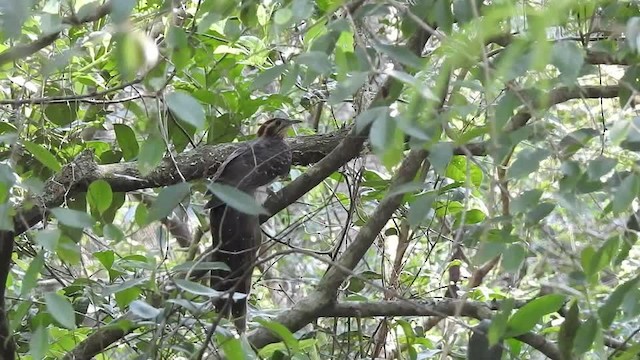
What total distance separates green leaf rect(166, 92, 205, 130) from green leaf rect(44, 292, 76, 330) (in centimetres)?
40

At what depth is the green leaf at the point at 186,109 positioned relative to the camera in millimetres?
1322

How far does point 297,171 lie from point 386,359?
0.72 m

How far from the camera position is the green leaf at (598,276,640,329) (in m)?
1.47

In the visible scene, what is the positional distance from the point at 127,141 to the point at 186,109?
4.39ft

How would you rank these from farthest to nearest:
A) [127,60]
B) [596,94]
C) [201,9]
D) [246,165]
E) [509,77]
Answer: [246,165] < [596,94] < [201,9] < [509,77] < [127,60]

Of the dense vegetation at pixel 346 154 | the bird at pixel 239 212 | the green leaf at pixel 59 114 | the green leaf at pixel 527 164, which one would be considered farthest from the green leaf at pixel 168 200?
the green leaf at pixel 59 114

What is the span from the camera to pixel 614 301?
4.85ft

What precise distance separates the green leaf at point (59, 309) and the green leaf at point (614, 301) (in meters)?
0.88

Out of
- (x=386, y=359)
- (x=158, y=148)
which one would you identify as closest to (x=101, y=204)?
(x=158, y=148)

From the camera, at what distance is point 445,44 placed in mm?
1366

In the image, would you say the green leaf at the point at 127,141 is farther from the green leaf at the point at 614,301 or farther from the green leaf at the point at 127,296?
the green leaf at the point at 614,301

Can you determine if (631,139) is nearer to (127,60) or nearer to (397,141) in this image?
(397,141)

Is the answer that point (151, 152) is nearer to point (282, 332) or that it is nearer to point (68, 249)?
point (68, 249)

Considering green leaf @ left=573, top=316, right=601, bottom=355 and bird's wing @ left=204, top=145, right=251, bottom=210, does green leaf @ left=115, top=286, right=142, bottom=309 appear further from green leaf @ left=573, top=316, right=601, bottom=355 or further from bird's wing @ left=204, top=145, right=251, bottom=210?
green leaf @ left=573, top=316, right=601, bottom=355
